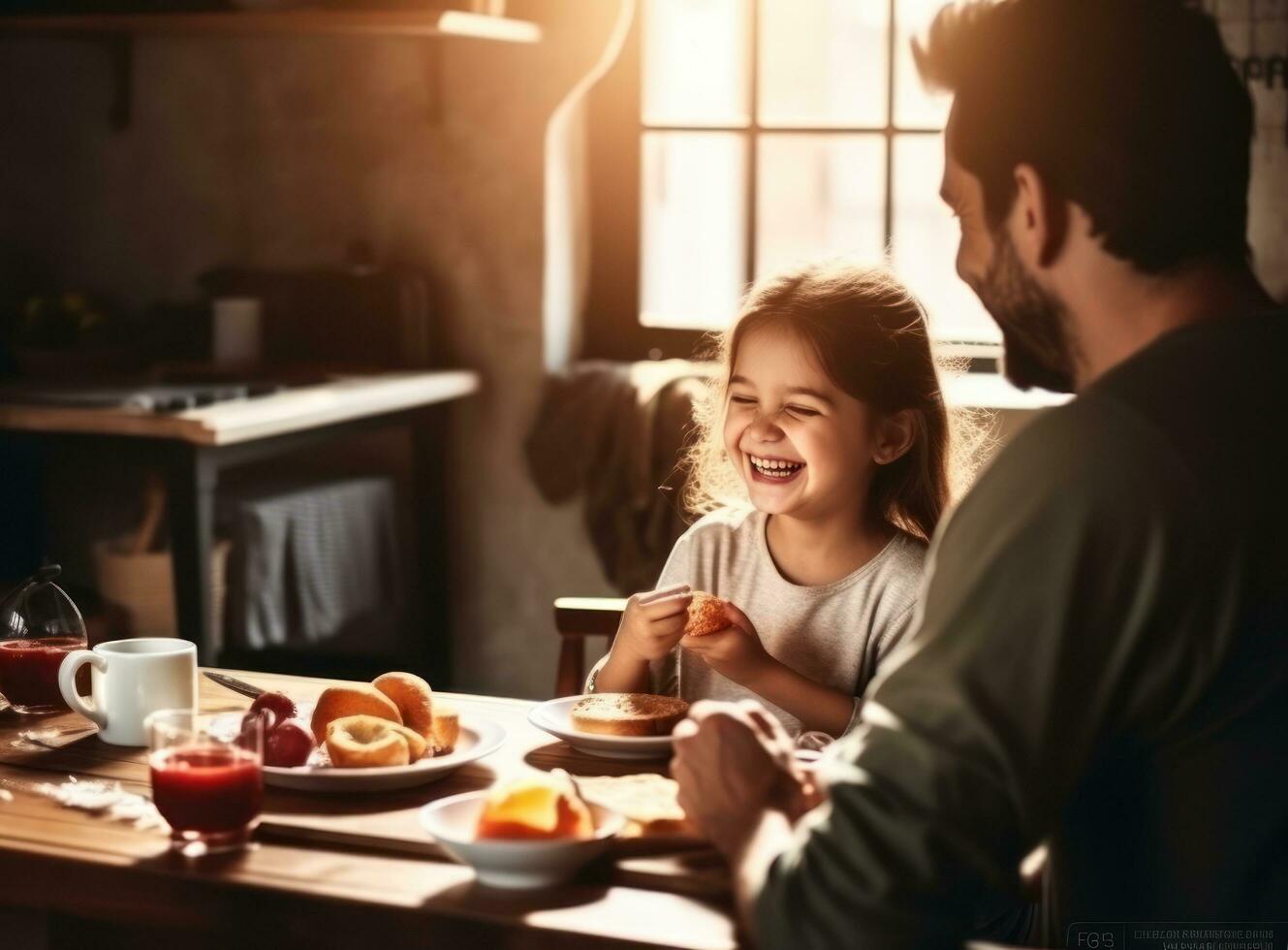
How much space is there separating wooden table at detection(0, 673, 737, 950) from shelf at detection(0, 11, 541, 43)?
225 centimetres

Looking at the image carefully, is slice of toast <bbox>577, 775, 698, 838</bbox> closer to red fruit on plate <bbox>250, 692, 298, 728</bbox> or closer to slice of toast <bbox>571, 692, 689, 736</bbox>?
slice of toast <bbox>571, 692, 689, 736</bbox>

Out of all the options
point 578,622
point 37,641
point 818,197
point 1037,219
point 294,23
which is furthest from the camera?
point 818,197

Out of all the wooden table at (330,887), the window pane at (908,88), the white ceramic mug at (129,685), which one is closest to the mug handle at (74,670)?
the white ceramic mug at (129,685)

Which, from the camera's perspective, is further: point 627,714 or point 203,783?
point 627,714

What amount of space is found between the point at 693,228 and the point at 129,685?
2548mm

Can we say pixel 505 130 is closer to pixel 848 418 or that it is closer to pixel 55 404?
pixel 55 404

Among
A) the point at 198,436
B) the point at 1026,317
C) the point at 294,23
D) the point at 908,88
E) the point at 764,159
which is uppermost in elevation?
the point at 294,23

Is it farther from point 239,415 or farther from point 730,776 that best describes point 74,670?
point 239,415

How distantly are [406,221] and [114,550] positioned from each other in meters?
1.04

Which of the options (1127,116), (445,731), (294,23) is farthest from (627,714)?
(294,23)

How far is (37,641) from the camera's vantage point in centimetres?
164

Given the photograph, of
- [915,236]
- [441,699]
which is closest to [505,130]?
[915,236]

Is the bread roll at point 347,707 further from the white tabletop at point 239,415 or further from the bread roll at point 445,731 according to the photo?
the white tabletop at point 239,415

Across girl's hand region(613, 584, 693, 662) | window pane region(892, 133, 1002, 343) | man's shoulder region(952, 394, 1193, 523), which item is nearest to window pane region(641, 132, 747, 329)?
window pane region(892, 133, 1002, 343)
